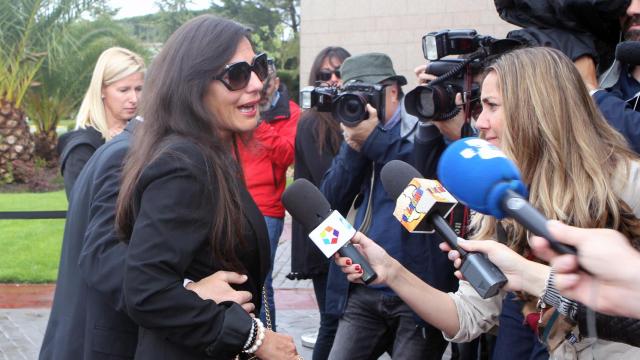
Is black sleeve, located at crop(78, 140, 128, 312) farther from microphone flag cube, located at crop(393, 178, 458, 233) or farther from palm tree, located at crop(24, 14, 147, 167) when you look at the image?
A: palm tree, located at crop(24, 14, 147, 167)

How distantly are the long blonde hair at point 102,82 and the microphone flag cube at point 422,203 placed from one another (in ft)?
8.36

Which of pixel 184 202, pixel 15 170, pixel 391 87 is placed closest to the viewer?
pixel 184 202

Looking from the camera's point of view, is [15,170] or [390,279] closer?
[390,279]

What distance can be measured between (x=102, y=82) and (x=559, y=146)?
113 inches

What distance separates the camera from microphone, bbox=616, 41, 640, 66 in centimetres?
284

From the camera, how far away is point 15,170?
14.7 m

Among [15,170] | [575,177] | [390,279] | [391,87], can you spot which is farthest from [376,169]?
[15,170]

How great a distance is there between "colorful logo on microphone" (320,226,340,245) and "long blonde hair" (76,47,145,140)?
227 cm

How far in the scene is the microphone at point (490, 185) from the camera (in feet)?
4.31

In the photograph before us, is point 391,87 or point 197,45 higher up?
point 197,45

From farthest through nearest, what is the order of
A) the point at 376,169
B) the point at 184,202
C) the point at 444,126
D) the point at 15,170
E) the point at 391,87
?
the point at 15,170, the point at 391,87, the point at 376,169, the point at 444,126, the point at 184,202

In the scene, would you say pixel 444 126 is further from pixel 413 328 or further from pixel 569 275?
pixel 569 275

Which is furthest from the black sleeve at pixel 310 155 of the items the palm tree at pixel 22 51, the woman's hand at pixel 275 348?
the palm tree at pixel 22 51

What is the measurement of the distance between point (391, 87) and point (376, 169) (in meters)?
0.53
